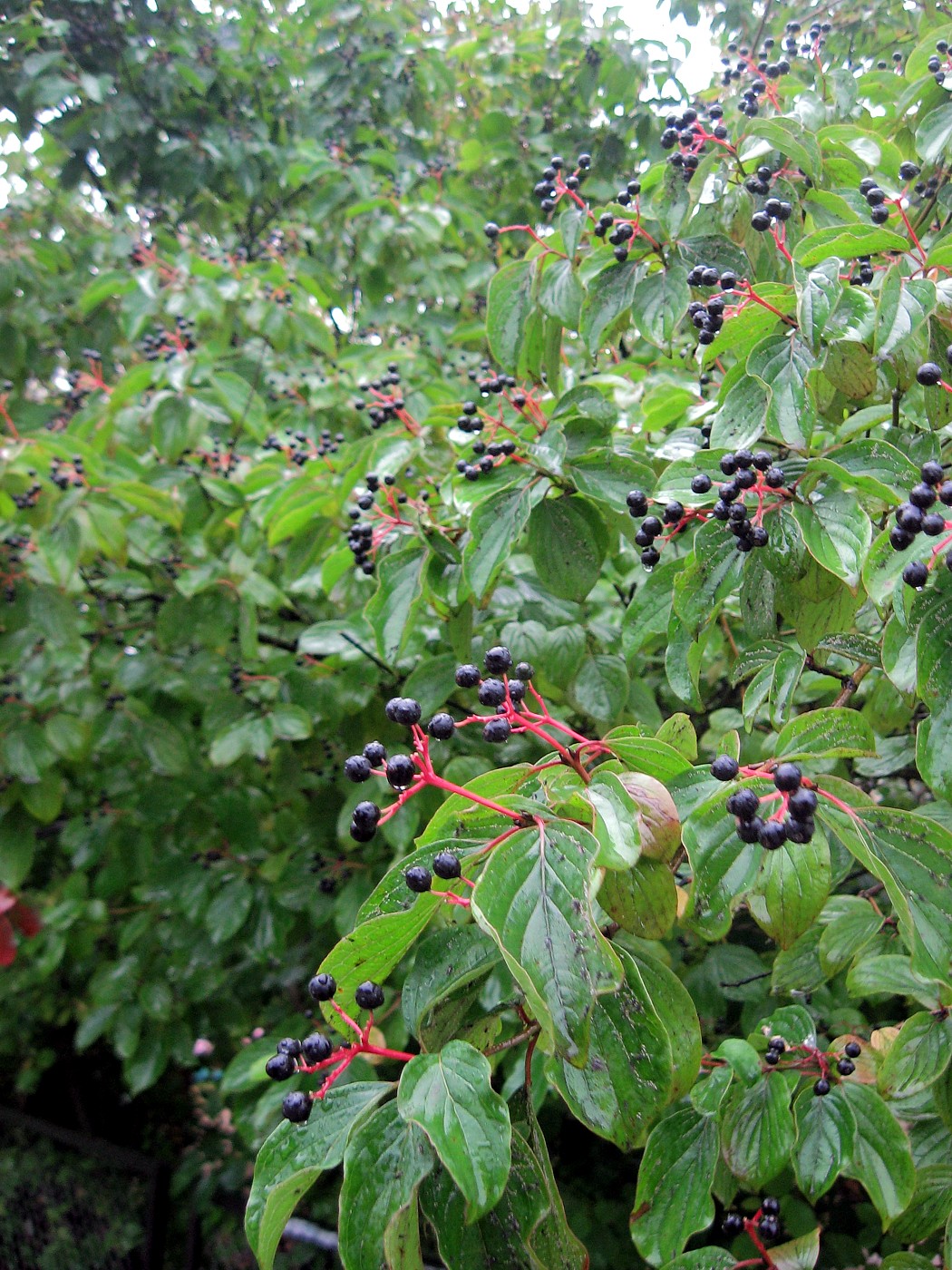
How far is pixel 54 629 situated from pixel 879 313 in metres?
2.58

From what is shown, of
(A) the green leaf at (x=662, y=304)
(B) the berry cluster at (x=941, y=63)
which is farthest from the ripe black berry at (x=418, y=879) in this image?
(B) the berry cluster at (x=941, y=63)

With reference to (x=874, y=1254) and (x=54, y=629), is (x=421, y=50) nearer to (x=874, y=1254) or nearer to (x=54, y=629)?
(x=54, y=629)

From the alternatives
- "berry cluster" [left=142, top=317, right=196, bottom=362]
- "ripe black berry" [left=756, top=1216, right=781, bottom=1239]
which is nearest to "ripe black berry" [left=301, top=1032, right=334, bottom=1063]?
"ripe black berry" [left=756, top=1216, right=781, bottom=1239]

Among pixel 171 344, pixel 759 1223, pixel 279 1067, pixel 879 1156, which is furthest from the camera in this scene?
pixel 171 344

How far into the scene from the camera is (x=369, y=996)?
0.98m

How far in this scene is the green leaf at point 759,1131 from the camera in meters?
1.28

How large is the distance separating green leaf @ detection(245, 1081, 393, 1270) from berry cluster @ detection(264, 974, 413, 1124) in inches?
0.7

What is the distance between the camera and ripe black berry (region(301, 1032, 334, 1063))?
102 cm

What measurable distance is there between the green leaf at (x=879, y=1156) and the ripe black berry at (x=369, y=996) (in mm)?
861

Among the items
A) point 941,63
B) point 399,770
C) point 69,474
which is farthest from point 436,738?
point 69,474

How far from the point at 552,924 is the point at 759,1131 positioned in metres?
0.78

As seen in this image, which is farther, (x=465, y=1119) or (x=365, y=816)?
(x=365, y=816)

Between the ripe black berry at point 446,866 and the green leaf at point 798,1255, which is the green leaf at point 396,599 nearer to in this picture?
the ripe black berry at point 446,866

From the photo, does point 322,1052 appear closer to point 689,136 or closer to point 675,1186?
point 675,1186
